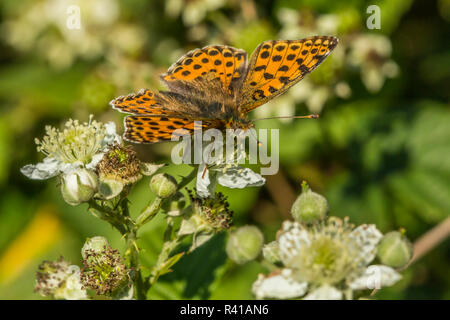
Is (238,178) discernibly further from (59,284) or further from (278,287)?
(59,284)

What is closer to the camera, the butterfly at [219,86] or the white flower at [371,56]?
the butterfly at [219,86]

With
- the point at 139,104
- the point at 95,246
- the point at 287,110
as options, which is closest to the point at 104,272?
the point at 95,246

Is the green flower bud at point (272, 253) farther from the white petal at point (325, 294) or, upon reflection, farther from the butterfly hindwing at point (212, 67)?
the butterfly hindwing at point (212, 67)

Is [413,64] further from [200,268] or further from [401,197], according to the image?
[200,268]

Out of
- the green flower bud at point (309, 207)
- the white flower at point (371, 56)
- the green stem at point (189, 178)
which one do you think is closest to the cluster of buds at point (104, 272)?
the green stem at point (189, 178)

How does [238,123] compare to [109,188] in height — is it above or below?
above

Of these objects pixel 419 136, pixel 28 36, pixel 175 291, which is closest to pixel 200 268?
pixel 175 291
